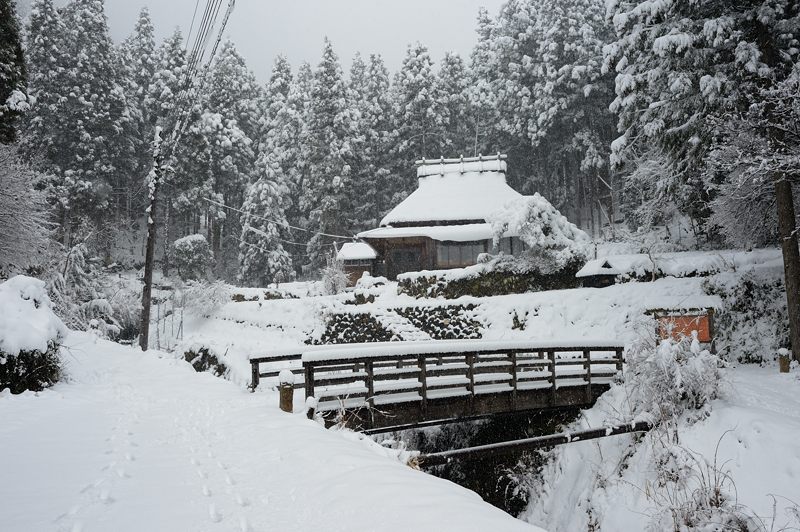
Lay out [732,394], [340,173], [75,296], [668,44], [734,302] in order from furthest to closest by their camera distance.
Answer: [340,173] < [75,296] < [734,302] < [668,44] < [732,394]

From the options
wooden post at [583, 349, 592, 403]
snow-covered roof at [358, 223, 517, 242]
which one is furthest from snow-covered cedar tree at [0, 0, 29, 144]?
wooden post at [583, 349, 592, 403]

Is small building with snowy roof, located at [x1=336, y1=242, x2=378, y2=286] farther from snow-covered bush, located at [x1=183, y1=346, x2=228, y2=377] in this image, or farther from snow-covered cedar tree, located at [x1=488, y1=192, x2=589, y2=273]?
snow-covered bush, located at [x1=183, y1=346, x2=228, y2=377]

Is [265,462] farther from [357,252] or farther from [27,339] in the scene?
[357,252]

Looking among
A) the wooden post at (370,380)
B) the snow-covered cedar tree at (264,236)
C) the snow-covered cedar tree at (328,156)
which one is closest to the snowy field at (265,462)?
the wooden post at (370,380)

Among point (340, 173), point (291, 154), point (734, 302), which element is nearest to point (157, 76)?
point (291, 154)

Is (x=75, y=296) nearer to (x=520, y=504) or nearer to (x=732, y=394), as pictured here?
(x=520, y=504)

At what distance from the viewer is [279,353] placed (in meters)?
11.0

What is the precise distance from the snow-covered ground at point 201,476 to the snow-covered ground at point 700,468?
13.3 ft

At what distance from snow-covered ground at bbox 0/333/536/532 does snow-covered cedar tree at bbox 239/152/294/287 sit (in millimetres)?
28896

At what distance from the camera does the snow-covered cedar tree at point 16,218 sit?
13875 mm

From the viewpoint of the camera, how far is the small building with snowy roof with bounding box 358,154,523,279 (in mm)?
29391

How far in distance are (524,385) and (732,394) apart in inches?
164

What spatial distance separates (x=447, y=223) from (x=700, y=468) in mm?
25410

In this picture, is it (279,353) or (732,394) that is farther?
(279,353)
